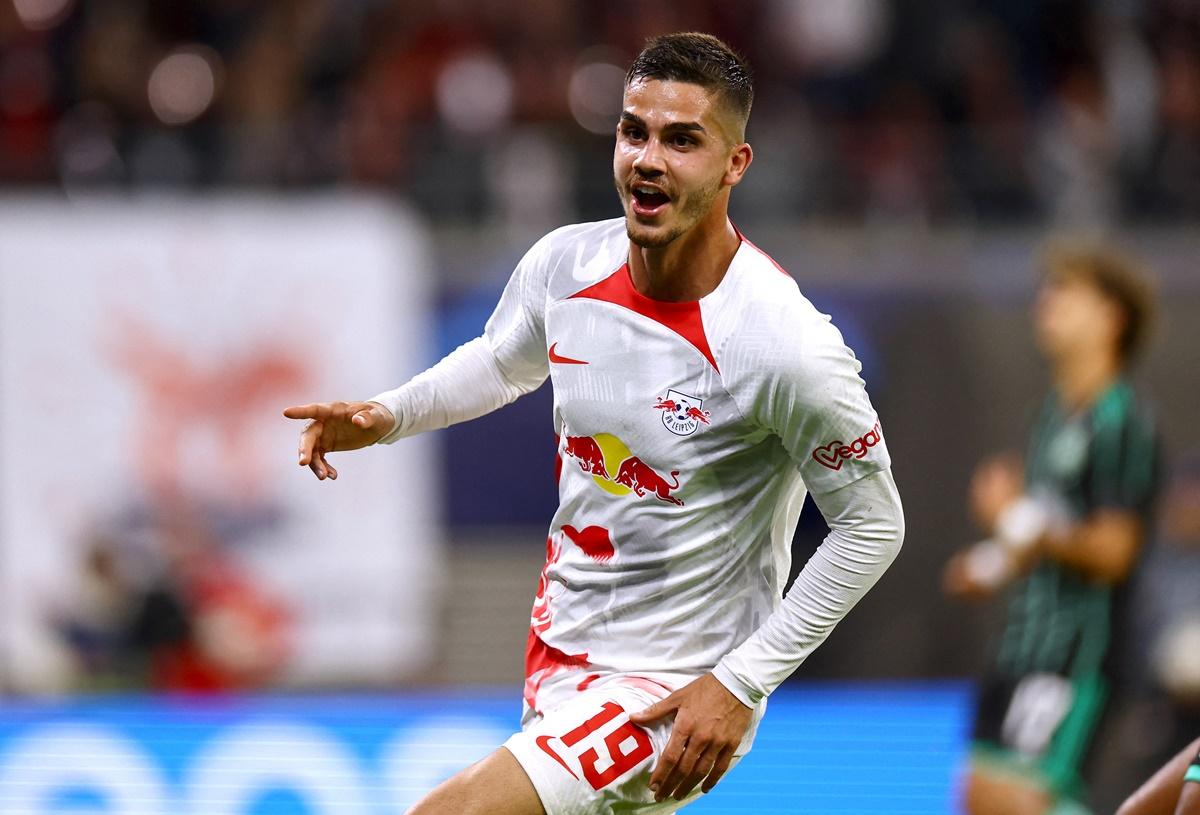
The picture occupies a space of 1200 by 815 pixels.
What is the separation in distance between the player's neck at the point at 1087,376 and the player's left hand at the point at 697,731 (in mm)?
2884

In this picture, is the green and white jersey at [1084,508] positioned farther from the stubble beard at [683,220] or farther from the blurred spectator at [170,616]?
the blurred spectator at [170,616]

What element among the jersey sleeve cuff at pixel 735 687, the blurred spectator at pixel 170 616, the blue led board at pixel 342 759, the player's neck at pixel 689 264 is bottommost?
the blurred spectator at pixel 170 616

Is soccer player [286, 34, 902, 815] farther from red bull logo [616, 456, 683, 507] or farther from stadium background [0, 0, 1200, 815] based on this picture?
stadium background [0, 0, 1200, 815]

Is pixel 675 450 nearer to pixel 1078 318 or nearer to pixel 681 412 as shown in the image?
pixel 681 412

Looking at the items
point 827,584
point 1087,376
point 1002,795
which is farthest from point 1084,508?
point 827,584

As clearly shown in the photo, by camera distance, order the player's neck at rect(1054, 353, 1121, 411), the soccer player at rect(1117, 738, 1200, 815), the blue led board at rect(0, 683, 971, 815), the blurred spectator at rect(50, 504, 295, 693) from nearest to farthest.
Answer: the soccer player at rect(1117, 738, 1200, 815), the player's neck at rect(1054, 353, 1121, 411), the blue led board at rect(0, 683, 971, 815), the blurred spectator at rect(50, 504, 295, 693)

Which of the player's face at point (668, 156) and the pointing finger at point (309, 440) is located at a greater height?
the player's face at point (668, 156)

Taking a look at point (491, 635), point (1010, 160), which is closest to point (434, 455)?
point (491, 635)

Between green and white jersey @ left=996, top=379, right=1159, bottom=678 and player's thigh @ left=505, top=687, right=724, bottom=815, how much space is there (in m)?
2.60

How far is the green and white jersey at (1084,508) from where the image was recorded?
19.3 feet

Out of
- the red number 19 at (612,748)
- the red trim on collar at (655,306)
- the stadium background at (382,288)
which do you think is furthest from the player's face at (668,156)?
the stadium background at (382,288)

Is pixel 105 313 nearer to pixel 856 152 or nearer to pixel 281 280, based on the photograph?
pixel 281 280

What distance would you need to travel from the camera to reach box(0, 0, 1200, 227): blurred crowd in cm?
1091

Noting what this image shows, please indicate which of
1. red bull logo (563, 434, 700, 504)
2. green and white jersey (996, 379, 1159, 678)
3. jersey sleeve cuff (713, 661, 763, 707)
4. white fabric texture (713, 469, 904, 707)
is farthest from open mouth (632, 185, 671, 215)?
green and white jersey (996, 379, 1159, 678)
